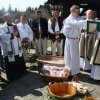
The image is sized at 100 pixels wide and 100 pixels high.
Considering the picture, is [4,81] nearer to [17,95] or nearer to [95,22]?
[17,95]

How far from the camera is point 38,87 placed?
7535 mm

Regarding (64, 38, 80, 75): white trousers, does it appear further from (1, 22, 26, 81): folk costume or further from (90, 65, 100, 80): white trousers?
(1, 22, 26, 81): folk costume

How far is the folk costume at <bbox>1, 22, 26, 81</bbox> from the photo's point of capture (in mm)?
8070

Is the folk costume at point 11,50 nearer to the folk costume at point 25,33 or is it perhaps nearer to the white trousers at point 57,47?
the folk costume at point 25,33

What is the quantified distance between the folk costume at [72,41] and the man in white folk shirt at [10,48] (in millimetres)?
1509

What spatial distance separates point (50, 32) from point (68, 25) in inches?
121

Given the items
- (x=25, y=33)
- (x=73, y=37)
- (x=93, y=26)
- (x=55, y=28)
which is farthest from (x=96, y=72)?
(x=55, y=28)

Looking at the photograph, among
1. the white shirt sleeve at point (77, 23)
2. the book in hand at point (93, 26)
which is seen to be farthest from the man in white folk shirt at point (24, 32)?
the book in hand at point (93, 26)

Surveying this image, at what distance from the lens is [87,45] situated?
8680 millimetres

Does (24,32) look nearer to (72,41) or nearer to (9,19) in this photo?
(9,19)

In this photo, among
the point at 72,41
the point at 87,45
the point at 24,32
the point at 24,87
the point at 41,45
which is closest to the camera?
the point at 24,87

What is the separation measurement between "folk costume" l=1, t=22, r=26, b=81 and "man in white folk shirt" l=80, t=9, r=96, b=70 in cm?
205

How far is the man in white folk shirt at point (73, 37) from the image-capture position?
25.3ft

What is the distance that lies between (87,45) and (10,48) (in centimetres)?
240
